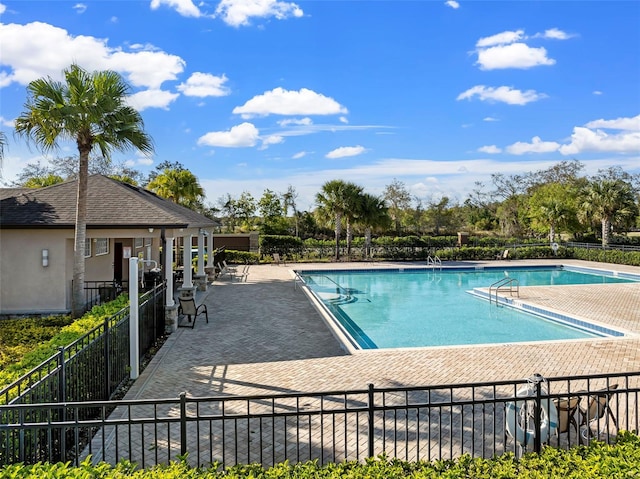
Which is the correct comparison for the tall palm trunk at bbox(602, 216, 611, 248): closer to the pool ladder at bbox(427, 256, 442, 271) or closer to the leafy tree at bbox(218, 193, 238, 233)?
the pool ladder at bbox(427, 256, 442, 271)

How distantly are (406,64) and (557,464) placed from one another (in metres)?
22.5

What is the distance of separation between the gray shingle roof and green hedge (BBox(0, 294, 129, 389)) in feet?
11.3

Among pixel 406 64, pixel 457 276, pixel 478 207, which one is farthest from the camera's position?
pixel 478 207

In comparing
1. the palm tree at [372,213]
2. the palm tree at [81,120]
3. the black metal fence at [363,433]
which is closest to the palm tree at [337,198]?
the palm tree at [372,213]

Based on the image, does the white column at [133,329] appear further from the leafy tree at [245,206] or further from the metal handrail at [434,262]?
the leafy tree at [245,206]

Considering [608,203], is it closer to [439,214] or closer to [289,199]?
[439,214]

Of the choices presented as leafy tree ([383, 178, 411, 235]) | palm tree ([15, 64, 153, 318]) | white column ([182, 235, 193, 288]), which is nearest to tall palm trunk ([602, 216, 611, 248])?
leafy tree ([383, 178, 411, 235])

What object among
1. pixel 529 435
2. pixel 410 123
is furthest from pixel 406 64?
pixel 529 435

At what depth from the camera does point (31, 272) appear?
13672 mm

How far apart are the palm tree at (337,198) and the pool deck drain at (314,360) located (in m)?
18.0

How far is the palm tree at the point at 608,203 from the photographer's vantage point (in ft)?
109

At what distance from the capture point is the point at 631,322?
13102mm

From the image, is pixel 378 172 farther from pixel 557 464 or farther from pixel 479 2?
pixel 557 464

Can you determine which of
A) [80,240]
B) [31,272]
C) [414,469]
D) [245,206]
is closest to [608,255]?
[80,240]
